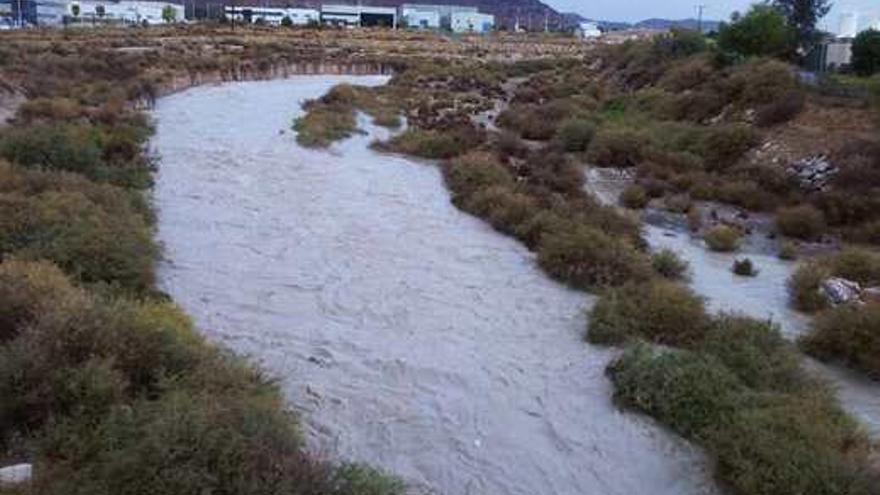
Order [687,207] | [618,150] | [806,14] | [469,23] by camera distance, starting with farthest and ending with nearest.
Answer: [469,23] < [806,14] < [618,150] < [687,207]

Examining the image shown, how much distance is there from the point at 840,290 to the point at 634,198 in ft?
25.1

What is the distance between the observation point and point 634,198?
22047 millimetres

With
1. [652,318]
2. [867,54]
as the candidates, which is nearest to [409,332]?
[652,318]

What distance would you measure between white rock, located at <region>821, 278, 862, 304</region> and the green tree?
2340cm

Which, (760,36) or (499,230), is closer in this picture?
(499,230)

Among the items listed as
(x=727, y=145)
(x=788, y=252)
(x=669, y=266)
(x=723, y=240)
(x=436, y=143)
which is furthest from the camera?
(x=436, y=143)

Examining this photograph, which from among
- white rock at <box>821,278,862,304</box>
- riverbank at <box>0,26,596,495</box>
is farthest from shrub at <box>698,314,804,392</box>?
riverbank at <box>0,26,596,495</box>

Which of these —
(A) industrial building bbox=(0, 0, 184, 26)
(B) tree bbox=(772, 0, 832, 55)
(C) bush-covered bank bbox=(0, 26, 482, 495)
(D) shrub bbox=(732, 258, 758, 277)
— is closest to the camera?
(C) bush-covered bank bbox=(0, 26, 482, 495)

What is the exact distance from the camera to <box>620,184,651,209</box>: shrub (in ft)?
72.3

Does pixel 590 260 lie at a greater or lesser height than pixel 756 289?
greater

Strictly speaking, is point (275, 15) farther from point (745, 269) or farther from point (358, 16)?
point (745, 269)

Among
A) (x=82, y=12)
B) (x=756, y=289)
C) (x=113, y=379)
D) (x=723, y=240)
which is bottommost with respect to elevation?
(x=756, y=289)

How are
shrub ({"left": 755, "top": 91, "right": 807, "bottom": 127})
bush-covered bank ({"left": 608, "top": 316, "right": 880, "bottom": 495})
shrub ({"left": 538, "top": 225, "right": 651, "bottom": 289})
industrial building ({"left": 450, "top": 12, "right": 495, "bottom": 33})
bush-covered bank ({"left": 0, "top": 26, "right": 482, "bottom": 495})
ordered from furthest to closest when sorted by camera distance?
industrial building ({"left": 450, "top": 12, "right": 495, "bottom": 33}), shrub ({"left": 755, "top": 91, "right": 807, "bottom": 127}), shrub ({"left": 538, "top": 225, "right": 651, "bottom": 289}), bush-covered bank ({"left": 608, "top": 316, "right": 880, "bottom": 495}), bush-covered bank ({"left": 0, "top": 26, "right": 482, "bottom": 495})

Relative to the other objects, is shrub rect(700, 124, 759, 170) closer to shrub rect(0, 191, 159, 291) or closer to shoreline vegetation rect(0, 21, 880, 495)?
shoreline vegetation rect(0, 21, 880, 495)
